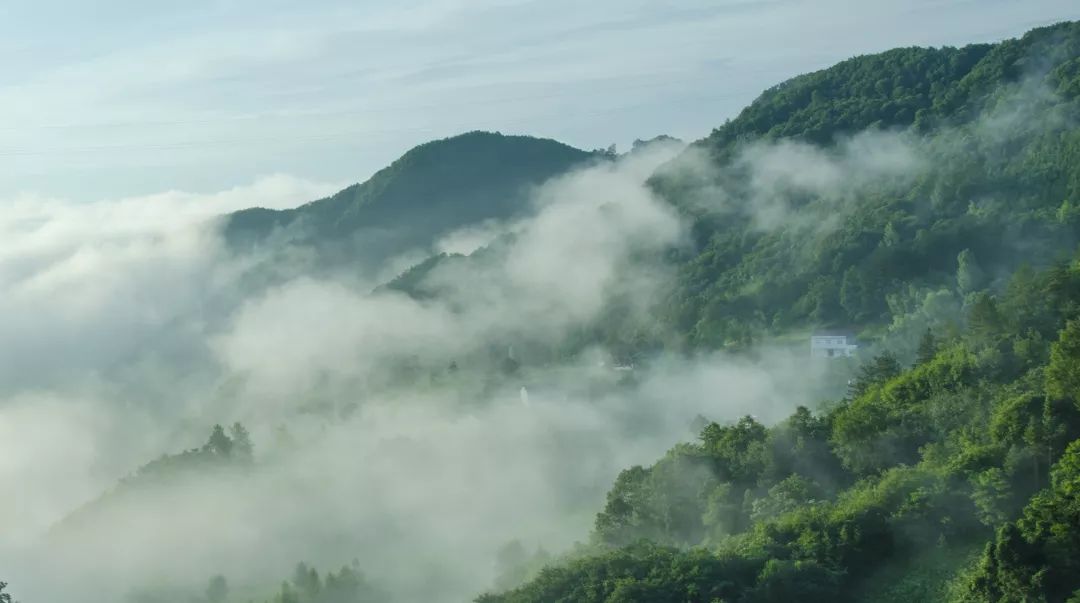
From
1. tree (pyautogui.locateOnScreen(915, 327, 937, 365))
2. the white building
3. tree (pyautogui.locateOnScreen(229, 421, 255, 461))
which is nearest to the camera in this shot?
tree (pyautogui.locateOnScreen(915, 327, 937, 365))

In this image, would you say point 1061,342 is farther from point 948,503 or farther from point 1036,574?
point 1036,574

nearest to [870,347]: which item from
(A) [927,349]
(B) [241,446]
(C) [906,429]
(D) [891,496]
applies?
(A) [927,349]

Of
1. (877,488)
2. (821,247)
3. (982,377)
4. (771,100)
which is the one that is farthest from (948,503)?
(771,100)

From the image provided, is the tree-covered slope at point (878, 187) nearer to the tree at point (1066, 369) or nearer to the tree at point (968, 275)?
the tree at point (968, 275)

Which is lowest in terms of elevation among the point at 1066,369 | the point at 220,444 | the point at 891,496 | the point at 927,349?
the point at 220,444

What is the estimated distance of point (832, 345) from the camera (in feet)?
294

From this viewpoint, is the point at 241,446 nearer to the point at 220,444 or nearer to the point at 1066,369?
the point at 220,444

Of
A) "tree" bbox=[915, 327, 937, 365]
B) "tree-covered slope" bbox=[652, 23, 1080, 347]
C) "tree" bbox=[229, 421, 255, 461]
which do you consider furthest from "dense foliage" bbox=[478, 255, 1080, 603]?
"tree" bbox=[229, 421, 255, 461]

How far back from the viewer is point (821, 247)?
103 meters

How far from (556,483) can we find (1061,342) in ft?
129

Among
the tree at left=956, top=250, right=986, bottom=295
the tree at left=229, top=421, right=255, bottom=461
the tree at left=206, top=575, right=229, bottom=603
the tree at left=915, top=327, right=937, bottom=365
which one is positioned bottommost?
the tree at left=206, top=575, right=229, bottom=603

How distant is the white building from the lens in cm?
8850

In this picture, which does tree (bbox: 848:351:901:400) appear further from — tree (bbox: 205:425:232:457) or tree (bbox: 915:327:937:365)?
tree (bbox: 205:425:232:457)

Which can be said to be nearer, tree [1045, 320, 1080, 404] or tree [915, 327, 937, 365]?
tree [1045, 320, 1080, 404]
